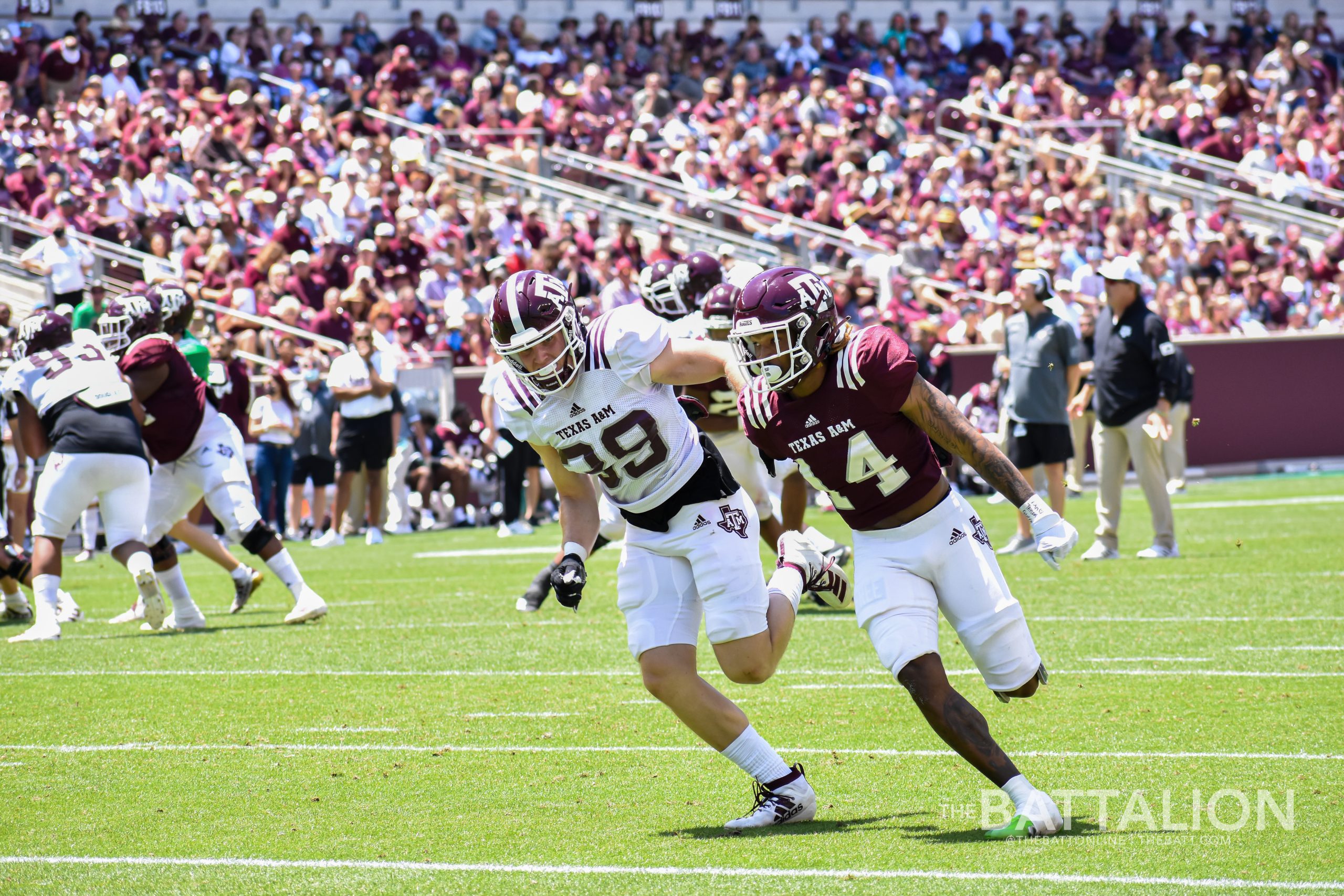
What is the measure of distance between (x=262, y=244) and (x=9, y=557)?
32.4 feet

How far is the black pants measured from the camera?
16516mm

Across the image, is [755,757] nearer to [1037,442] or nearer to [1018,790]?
[1018,790]

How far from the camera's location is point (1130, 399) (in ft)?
38.7

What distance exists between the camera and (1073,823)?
4785mm

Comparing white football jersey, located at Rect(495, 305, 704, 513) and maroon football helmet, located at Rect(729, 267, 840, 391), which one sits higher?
maroon football helmet, located at Rect(729, 267, 840, 391)

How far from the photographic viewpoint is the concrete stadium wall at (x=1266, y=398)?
70.8ft

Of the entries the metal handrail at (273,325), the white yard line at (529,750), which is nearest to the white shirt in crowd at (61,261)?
the metal handrail at (273,325)

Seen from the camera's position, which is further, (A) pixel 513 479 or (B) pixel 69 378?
(A) pixel 513 479

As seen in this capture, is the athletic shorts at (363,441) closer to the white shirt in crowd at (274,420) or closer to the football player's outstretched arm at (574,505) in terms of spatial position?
the white shirt in crowd at (274,420)

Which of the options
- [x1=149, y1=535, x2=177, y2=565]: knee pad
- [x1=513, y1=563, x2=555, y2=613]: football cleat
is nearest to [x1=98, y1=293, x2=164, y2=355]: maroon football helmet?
[x1=149, y1=535, x2=177, y2=565]: knee pad

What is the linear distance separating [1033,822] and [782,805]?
30.2 inches

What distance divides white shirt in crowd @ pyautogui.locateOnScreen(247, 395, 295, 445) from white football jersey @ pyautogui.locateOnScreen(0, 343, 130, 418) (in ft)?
21.8

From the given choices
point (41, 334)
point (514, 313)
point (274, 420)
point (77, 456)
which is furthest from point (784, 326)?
point (274, 420)

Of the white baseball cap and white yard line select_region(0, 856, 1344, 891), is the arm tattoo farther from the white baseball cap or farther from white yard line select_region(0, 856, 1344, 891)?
the white baseball cap
